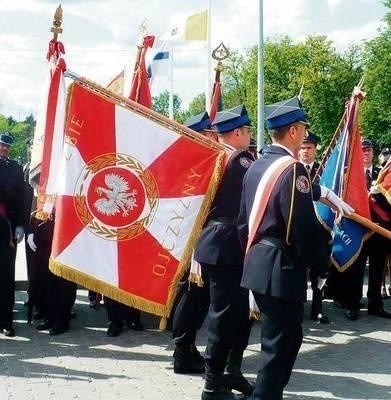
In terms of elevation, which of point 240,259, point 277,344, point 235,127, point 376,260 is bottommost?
point 277,344

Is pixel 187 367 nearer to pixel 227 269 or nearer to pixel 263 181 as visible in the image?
pixel 227 269

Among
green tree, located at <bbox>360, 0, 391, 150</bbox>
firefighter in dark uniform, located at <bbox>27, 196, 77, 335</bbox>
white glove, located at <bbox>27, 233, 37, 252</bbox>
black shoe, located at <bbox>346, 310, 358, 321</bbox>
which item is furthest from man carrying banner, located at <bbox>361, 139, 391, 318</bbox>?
green tree, located at <bbox>360, 0, 391, 150</bbox>

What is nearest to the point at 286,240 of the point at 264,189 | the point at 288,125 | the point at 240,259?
the point at 264,189

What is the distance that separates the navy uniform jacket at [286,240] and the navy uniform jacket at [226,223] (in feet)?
2.09

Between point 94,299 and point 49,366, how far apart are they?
2455 mm

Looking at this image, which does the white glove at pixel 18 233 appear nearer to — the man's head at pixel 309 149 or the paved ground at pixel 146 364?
the paved ground at pixel 146 364

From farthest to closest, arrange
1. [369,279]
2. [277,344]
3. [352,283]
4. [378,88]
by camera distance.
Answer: [378,88], [369,279], [352,283], [277,344]

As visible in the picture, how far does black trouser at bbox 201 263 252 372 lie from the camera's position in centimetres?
451

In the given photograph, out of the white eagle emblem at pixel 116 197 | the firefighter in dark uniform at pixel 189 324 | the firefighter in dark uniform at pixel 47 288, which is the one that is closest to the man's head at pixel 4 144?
the firefighter in dark uniform at pixel 47 288

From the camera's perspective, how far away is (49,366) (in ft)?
17.3

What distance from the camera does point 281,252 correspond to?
12.3ft

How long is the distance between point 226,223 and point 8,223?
269 cm

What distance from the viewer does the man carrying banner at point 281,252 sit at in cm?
364

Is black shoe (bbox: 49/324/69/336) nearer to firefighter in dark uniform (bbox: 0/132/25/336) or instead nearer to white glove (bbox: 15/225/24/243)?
firefighter in dark uniform (bbox: 0/132/25/336)
